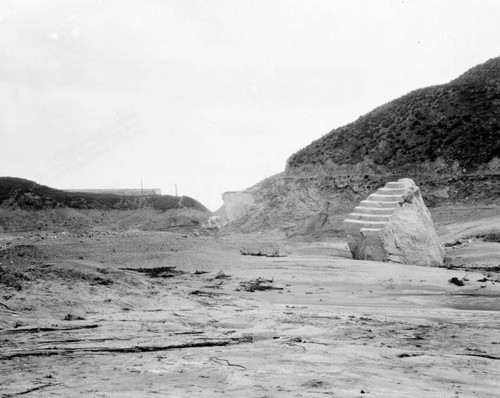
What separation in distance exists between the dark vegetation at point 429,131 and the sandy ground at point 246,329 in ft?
68.1

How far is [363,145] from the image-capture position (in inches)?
1470

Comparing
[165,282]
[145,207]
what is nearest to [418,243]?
[165,282]

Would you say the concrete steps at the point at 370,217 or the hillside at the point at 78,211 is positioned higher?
the hillside at the point at 78,211

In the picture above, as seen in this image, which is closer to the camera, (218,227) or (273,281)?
(273,281)

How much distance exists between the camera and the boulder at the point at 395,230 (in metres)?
14.4

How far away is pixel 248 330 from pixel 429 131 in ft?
96.9

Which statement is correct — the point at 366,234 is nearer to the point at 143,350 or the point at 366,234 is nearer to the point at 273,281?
the point at 273,281

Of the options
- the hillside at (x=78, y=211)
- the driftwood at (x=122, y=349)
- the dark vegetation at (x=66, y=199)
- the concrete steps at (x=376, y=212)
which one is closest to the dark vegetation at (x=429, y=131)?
the hillside at (x=78, y=211)

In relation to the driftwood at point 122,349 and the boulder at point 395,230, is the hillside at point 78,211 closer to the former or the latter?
the boulder at point 395,230

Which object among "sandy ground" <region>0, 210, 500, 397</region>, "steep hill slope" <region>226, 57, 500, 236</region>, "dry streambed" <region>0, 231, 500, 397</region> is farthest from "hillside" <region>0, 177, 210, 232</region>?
"dry streambed" <region>0, 231, 500, 397</region>

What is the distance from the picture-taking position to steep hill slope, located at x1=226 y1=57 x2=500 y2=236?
30.2 metres

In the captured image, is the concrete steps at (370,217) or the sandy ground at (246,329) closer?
the sandy ground at (246,329)

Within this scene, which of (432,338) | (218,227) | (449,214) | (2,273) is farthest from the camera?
(218,227)

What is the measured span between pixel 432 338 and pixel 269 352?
74.9 inches
